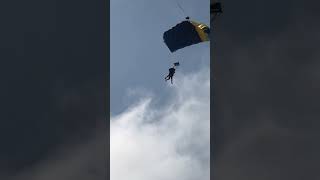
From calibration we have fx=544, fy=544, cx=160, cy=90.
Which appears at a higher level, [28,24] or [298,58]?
[28,24]

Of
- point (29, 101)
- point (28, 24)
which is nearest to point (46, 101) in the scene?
point (29, 101)

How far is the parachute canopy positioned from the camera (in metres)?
33.8

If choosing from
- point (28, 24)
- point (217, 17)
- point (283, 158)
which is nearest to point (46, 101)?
point (28, 24)

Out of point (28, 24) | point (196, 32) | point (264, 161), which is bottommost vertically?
point (264, 161)

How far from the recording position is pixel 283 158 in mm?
24609

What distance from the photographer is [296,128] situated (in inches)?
973

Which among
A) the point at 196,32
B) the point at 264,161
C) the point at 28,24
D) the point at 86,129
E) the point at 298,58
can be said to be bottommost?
the point at 264,161

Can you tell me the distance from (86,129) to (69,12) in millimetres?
5497

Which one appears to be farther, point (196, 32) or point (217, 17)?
point (196, 32)

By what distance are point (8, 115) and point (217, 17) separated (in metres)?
10.6

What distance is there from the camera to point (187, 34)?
3444cm

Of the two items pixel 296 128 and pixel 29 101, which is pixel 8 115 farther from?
pixel 296 128

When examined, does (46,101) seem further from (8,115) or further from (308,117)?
(308,117)

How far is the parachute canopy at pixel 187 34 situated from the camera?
33844 mm
